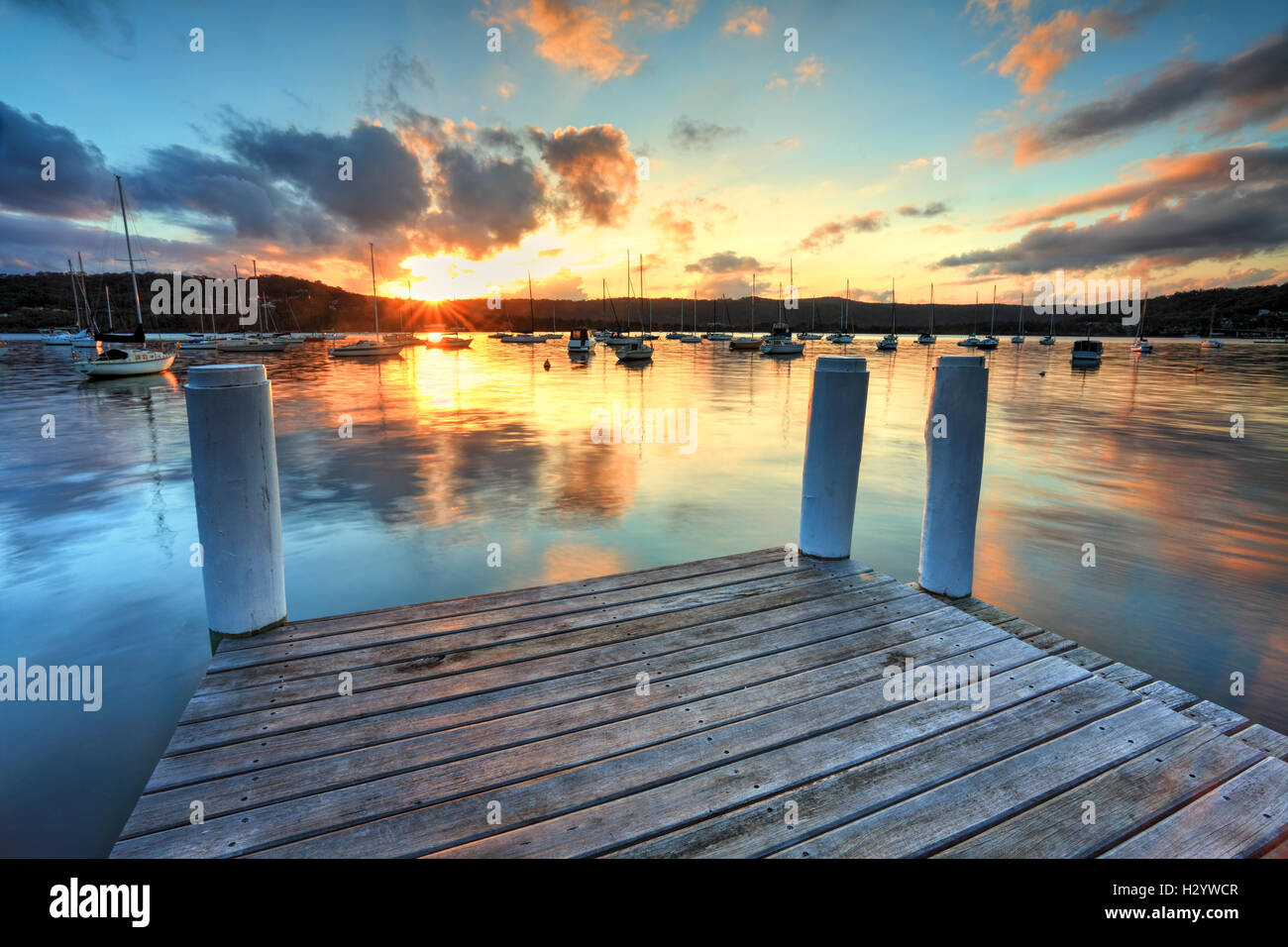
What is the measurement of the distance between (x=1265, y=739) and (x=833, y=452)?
9.71 feet

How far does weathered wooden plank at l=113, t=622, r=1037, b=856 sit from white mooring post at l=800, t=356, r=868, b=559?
1.70 m

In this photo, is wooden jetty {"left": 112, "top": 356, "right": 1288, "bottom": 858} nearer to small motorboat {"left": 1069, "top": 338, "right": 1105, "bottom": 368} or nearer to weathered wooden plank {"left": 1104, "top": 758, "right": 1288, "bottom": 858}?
weathered wooden plank {"left": 1104, "top": 758, "right": 1288, "bottom": 858}

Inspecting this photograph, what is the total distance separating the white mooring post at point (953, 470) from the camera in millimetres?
4348

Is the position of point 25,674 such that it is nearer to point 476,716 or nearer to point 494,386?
point 476,716

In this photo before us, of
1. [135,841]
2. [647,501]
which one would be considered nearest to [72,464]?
[647,501]

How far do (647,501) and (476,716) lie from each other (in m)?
8.48

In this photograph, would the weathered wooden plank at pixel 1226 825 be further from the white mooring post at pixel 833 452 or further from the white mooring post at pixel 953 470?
Answer: the white mooring post at pixel 833 452

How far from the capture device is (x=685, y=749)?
8.96 ft

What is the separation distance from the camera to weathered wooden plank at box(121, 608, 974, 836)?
95.1 inches

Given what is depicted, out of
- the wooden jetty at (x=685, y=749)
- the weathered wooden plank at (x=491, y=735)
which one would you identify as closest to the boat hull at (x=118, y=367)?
the wooden jetty at (x=685, y=749)

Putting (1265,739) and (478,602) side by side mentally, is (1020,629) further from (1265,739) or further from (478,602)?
(478,602)

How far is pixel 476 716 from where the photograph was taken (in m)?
2.97
